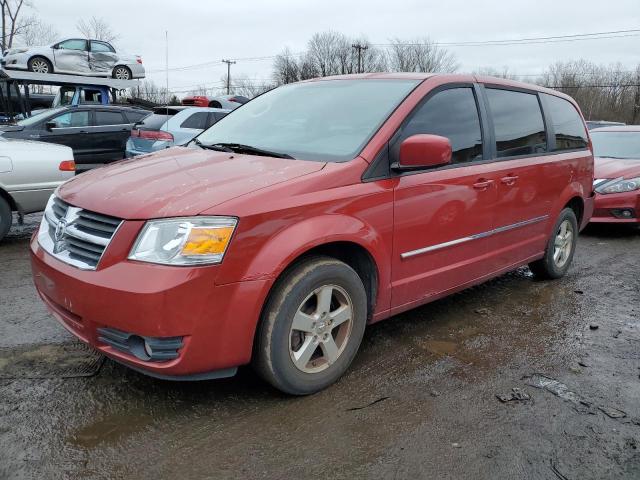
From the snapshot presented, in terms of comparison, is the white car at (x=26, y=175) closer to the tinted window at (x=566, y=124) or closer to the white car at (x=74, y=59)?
the tinted window at (x=566, y=124)

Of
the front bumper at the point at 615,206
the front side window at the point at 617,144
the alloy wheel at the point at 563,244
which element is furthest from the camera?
the front side window at the point at 617,144

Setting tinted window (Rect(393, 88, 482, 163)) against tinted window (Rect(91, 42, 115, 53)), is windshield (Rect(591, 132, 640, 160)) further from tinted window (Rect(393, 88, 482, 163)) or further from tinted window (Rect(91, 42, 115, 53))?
tinted window (Rect(91, 42, 115, 53))

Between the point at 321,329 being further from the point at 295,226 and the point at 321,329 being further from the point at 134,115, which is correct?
the point at 134,115

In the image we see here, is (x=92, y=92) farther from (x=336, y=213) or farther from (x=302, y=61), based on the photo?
(x=302, y=61)

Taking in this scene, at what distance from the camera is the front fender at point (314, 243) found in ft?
8.23

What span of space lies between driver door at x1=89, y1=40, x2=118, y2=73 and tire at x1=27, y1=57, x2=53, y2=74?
1.23m

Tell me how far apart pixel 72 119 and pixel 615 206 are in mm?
10237

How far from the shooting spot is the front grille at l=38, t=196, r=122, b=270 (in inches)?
98.8

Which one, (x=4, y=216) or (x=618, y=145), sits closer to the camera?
(x=4, y=216)

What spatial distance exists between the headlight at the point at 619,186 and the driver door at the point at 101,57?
1576 centimetres

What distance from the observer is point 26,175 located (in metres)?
5.66

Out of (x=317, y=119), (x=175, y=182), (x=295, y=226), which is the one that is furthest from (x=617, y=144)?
(x=175, y=182)

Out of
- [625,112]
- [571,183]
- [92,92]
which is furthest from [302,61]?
[571,183]

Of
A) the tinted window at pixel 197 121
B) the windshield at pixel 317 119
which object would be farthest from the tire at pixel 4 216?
the tinted window at pixel 197 121
